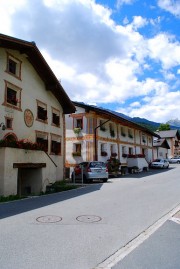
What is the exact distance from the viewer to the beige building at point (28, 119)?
1415 cm

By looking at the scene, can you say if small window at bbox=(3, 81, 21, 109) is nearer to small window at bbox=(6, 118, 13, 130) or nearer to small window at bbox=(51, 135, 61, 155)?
small window at bbox=(6, 118, 13, 130)

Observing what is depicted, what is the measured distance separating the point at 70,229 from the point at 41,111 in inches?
614

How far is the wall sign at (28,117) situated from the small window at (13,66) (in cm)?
236

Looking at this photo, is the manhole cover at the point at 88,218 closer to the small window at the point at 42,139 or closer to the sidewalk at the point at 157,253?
the sidewalk at the point at 157,253

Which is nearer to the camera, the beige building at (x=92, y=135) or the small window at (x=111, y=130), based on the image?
the beige building at (x=92, y=135)

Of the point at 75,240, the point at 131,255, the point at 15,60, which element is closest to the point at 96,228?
the point at 75,240

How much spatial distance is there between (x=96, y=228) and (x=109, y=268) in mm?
2519

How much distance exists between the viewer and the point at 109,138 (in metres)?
32.5

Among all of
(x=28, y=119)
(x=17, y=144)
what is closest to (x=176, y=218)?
(x=17, y=144)

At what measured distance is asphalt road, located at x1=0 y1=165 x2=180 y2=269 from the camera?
4973 mm

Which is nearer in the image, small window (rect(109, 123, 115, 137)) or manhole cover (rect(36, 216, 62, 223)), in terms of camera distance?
manhole cover (rect(36, 216, 62, 223))

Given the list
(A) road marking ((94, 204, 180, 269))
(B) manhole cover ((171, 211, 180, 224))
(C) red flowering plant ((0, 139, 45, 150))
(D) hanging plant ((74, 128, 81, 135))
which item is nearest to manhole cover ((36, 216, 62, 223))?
(A) road marking ((94, 204, 180, 269))

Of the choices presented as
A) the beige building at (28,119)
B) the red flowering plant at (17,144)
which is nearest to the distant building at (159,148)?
the beige building at (28,119)

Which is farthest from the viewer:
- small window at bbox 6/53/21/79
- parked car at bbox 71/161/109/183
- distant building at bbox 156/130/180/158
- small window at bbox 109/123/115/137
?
distant building at bbox 156/130/180/158
